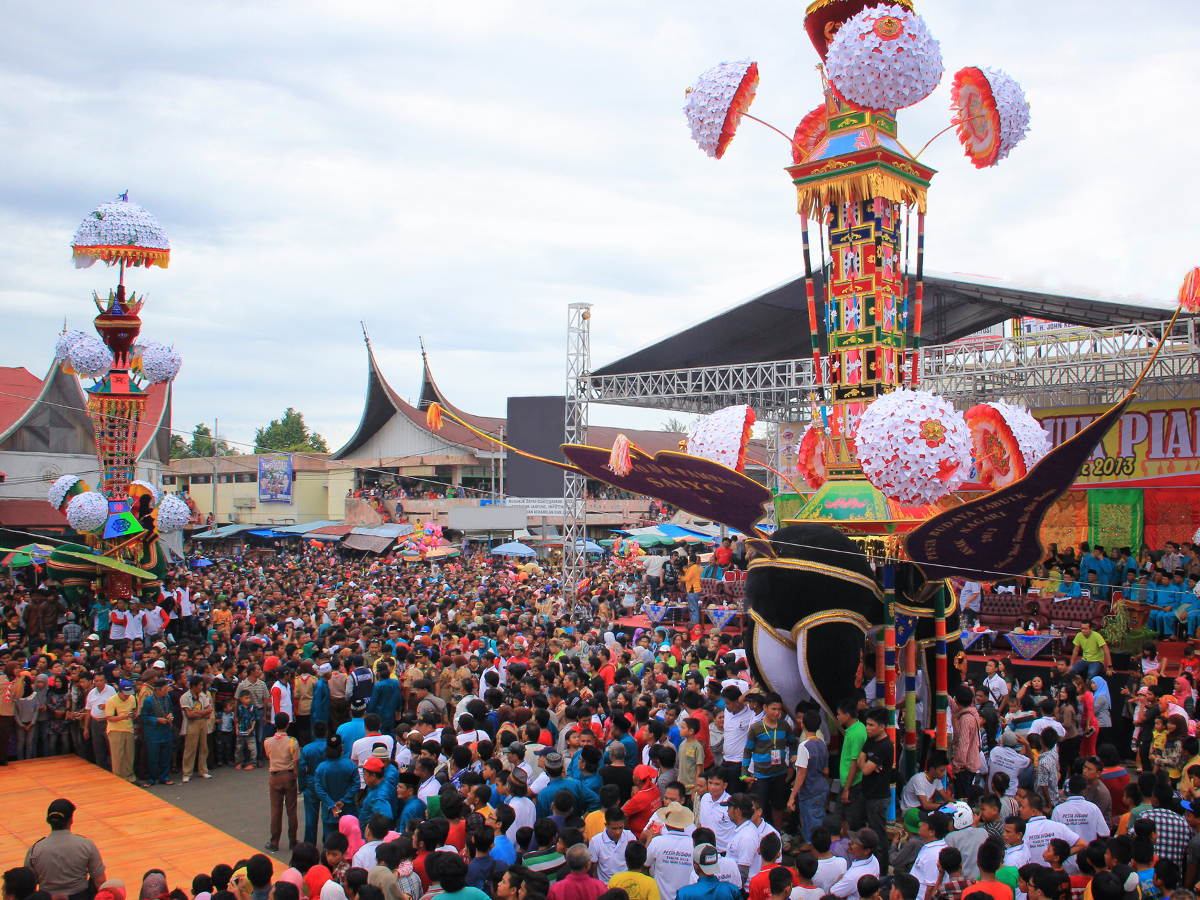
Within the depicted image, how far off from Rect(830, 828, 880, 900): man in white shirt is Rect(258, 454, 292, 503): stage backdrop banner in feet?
124

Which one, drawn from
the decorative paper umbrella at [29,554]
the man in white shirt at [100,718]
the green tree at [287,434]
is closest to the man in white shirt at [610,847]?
the man in white shirt at [100,718]

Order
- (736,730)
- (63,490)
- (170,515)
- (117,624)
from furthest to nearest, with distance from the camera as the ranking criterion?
(63,490) → (170,515) → (117,624) → (736,730)

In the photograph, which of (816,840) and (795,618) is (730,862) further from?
(795,618)

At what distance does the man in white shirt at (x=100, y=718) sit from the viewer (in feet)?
31.7

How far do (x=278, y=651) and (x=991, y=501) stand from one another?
8688 millimetres

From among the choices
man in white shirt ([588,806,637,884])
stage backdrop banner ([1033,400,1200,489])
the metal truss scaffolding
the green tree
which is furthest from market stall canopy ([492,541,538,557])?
the green tree

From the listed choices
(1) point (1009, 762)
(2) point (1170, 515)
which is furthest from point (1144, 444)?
(1) point (1009, 762)

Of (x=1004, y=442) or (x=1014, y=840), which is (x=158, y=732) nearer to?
(x=1014, y=840)

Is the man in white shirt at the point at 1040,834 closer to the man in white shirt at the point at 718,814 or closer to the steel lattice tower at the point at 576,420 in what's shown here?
the man in white shirt at the point at 718,814

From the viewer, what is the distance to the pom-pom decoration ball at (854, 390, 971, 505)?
6.55 meters

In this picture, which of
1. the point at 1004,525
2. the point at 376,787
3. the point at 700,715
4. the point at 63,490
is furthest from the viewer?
the point at 63,490

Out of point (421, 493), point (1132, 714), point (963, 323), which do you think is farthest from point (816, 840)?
point (421, 493)

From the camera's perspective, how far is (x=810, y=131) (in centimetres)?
882

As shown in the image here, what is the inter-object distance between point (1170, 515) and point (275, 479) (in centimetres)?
3392
